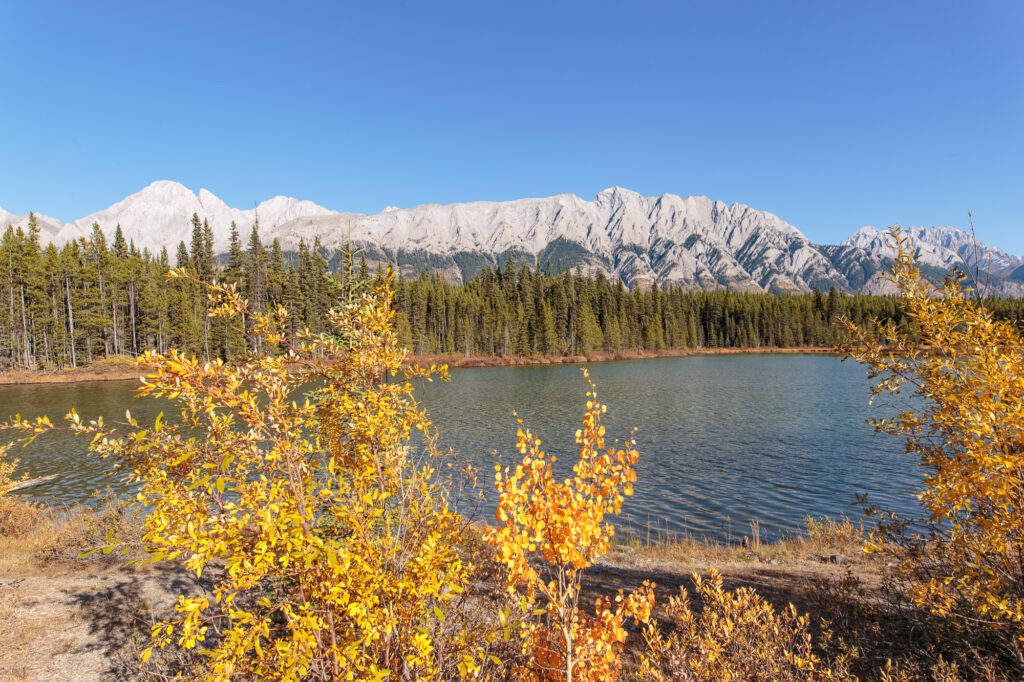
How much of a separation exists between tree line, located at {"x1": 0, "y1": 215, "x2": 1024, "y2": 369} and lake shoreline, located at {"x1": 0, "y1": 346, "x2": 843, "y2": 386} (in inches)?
108

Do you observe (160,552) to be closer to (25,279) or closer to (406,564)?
(406,564)

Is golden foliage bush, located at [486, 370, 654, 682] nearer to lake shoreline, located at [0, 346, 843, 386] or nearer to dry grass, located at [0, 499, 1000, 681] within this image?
dry grass, located at [0, 499, 1000, 681]

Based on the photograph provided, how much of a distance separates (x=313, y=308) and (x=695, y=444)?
65.8 meters

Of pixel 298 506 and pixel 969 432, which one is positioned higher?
pixel 969 432

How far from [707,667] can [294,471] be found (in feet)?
14.2

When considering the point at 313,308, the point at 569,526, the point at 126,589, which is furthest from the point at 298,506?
the point at 313,308

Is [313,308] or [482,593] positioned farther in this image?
[313,308]

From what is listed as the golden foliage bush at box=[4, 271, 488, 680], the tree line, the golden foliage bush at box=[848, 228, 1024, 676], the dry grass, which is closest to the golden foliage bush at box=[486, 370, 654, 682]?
the golden foliage bush at box=[4, 271, 488, 680]

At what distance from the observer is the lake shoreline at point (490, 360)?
53.3m

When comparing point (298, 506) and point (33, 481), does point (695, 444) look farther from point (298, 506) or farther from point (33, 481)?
point (33, 481)

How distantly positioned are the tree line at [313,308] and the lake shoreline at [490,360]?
108 inches

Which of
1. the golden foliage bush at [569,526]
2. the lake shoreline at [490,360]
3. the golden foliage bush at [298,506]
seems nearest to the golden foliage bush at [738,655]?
the golden foliage bush at [569,526]

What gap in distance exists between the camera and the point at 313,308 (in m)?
74.9

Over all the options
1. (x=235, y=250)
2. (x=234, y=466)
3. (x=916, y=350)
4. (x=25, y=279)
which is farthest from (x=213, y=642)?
(x=25, y=279)
